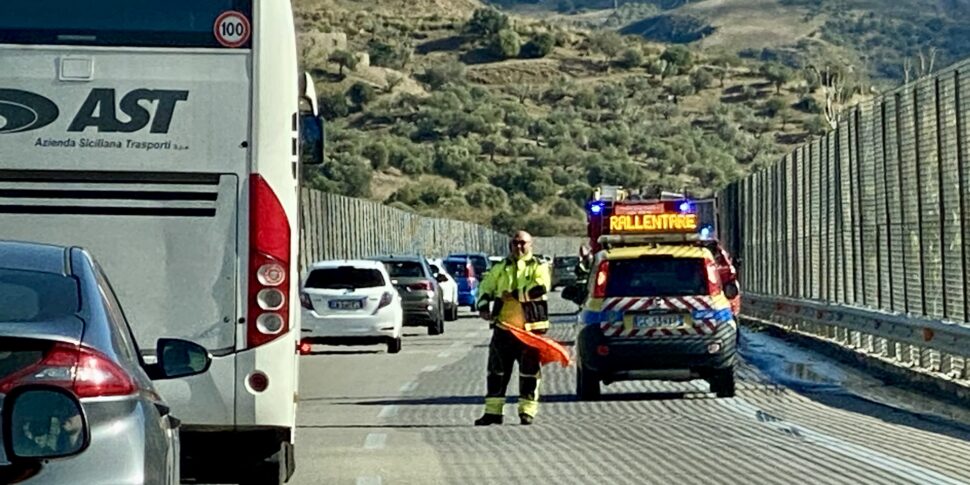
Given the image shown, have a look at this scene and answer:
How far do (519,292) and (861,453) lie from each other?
482 cm

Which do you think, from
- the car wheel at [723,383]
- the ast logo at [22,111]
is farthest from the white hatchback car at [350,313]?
the ast logo at [22,111]

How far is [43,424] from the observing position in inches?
244

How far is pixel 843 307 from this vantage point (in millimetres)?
29469

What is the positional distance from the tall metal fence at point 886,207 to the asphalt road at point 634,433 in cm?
144

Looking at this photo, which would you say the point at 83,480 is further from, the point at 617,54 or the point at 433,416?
the point at 617,54

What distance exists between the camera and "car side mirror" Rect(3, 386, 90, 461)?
20.1 feet

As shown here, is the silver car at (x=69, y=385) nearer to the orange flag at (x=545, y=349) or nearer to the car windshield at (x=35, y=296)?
the car windshield at (x=35, y=296)

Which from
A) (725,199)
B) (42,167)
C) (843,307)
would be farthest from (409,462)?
(725,199)

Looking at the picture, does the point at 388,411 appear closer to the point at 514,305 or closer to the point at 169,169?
the point at 514,305

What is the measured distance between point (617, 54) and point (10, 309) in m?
165

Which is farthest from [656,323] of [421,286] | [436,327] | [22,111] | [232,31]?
[436,327]

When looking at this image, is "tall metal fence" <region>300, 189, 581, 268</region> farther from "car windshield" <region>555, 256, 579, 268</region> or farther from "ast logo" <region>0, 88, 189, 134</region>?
"ast logo" <region>0, 88, 189, 134</region>

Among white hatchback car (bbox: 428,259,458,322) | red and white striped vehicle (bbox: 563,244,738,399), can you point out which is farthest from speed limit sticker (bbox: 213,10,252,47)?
white hatchback car (bbox: 428,259,458,322)

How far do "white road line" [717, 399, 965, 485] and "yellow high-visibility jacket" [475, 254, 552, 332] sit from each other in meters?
2.41
